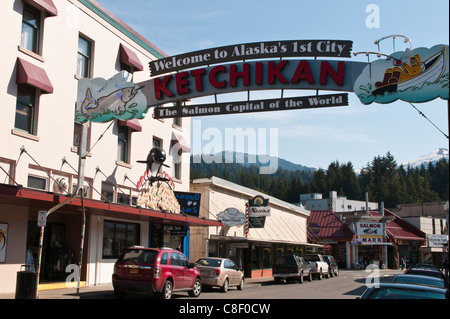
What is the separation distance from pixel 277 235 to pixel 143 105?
27113 millimetres

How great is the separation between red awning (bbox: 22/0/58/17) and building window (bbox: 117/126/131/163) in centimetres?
690

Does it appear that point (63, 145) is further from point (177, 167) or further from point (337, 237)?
point (337, 237)

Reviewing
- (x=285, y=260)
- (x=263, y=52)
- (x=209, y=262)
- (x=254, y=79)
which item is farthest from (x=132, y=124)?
(x=285, y=260)

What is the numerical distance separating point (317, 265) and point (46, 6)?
23.9m

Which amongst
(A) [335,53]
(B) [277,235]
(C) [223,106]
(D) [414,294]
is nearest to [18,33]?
(C) [223,106]

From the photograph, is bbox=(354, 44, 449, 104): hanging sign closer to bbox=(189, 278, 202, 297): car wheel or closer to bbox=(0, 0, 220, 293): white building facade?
bbox=(189, 278, 202, 297): car wheel

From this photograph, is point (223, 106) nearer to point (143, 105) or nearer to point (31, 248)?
point (143, 105)

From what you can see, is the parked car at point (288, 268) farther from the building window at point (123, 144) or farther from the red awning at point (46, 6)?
the red awning at point (46, 6)

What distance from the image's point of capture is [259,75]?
54.5 feet

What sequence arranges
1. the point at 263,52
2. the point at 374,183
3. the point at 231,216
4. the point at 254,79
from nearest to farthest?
the point at 263,52
the point at 254,79
the point at 231,216
the point at 374,183

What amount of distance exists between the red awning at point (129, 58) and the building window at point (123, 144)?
10.7ft

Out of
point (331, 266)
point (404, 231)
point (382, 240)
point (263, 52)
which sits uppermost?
point (263, 52)

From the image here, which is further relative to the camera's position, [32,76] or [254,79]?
[32,76]

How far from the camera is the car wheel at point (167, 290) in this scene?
15891 mm
